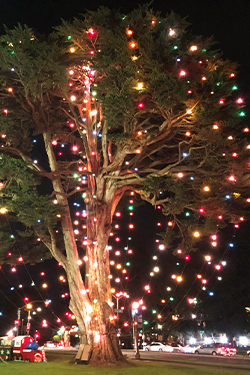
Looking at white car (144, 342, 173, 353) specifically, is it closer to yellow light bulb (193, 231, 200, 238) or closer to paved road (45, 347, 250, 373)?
paved road (45, 347, 250, 373)

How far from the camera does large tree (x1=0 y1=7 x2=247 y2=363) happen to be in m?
11.6

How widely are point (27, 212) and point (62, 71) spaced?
4915mm

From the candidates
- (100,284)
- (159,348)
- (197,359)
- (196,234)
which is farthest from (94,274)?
(159,348)

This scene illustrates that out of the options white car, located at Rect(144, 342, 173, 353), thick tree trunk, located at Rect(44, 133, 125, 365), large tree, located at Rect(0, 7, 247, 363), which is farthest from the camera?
white car, located at Rect(144, 342, 173, 353)

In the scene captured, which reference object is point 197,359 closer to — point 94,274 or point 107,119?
point 94,274

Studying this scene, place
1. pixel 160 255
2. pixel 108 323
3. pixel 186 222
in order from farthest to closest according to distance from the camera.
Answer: pixel 160 255 < pixel 186 222 < pixel 108 323

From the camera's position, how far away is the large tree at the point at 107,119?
1165 centimetres

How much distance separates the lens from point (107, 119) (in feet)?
39.5

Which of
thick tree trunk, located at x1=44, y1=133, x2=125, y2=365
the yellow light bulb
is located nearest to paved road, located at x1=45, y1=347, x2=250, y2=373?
the yellow light bulb

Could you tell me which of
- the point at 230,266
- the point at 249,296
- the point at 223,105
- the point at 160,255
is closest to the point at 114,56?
the point at 223,105

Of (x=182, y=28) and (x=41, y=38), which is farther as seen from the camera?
(x=41, y=38)

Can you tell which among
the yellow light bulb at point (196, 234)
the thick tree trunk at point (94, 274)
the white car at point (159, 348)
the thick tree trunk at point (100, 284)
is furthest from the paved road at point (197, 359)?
the white car at point (159, 348)

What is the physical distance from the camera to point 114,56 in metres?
12.1

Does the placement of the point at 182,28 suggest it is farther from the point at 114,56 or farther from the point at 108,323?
the point at 108,323
